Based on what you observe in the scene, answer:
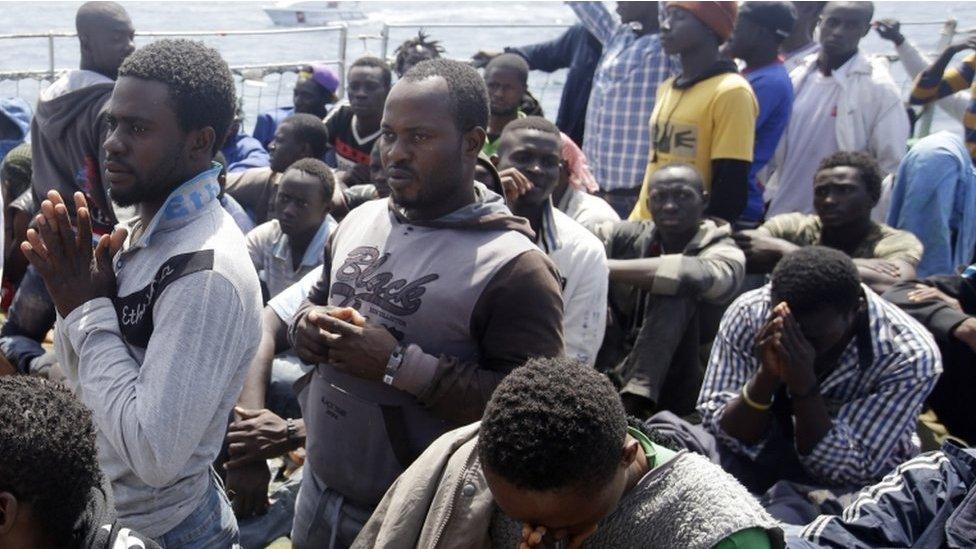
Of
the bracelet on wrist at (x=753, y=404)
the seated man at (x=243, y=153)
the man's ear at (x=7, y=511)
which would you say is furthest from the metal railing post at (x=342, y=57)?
the man's ear at (x=7, y=511)

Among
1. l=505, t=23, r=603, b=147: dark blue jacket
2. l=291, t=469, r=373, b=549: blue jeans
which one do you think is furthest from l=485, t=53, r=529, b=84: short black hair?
l=291, t=469, r=373, b=549: blue jeans

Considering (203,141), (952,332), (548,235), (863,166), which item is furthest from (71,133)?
(952,332)

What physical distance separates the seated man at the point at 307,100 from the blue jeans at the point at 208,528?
5.64 meters

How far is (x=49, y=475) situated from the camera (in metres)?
2.08

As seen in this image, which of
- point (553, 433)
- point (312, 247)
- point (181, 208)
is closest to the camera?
point (553, 433)

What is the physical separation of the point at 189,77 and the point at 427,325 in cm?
79

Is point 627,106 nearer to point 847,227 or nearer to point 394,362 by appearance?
point 847,227

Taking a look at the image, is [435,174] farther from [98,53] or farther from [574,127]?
[574,127]

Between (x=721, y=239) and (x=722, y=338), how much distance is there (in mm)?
849

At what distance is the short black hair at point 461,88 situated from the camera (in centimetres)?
278

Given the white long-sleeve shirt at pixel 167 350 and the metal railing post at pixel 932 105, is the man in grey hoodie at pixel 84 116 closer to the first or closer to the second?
the white long-sleeve shirt at pixel 167 350

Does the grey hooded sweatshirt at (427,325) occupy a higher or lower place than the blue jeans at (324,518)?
higher

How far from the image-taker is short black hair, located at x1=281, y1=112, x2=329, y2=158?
21.9 ft

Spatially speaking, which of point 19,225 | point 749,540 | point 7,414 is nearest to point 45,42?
point 19,225
